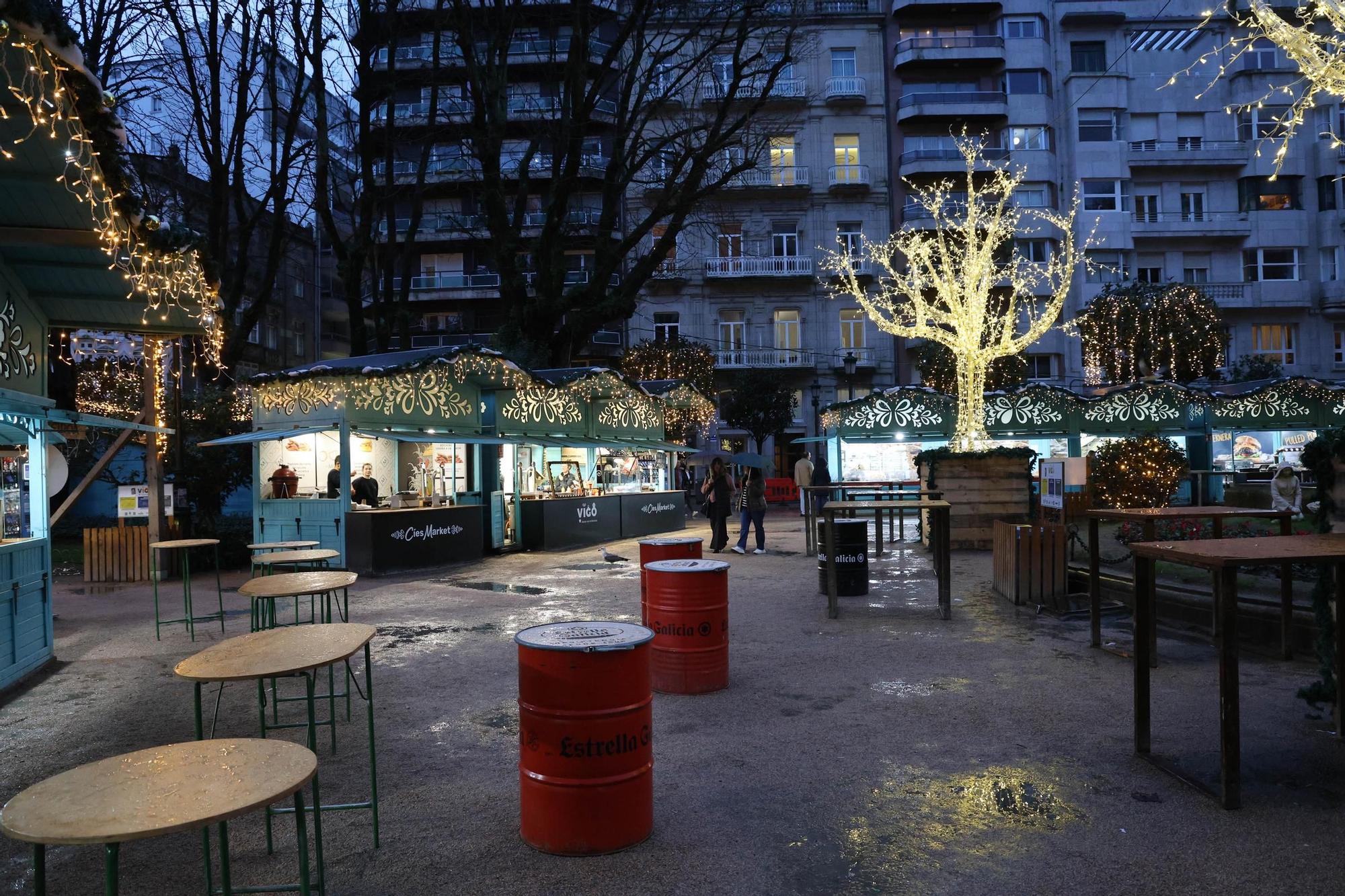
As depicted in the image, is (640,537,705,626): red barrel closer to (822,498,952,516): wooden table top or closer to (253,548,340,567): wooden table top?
(822,498,952,516): wooden table top

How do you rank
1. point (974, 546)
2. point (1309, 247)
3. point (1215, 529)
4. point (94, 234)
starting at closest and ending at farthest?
point (94, 234), point (1215, 529), point (974, 546), point (1309, 247)

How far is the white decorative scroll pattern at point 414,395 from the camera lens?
15047 millimetres

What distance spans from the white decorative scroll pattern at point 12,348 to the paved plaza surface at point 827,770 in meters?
2.65

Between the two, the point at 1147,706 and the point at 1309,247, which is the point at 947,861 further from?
the point at 1309,247

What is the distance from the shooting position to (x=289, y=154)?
20562 millimetres

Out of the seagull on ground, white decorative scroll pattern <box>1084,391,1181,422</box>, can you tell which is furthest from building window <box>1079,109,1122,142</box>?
the seagull on ground

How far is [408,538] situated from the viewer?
14.6m

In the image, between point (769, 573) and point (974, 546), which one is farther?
point (974, 546)

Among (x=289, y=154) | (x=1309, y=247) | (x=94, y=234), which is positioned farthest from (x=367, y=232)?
(x=1309, y=247)

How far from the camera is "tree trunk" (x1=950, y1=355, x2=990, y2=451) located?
53.9ft

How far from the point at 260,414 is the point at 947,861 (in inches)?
606

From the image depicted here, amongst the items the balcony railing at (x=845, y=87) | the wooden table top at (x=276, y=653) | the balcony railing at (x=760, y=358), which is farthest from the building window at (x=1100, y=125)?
the wooden table top at (x=276, y=653)

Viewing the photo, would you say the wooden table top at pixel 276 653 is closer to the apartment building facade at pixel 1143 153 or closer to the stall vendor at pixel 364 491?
the stall vendor at pixel 364 491

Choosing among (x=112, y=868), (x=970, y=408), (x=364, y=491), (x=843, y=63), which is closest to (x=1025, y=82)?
(x=843, y=63)
